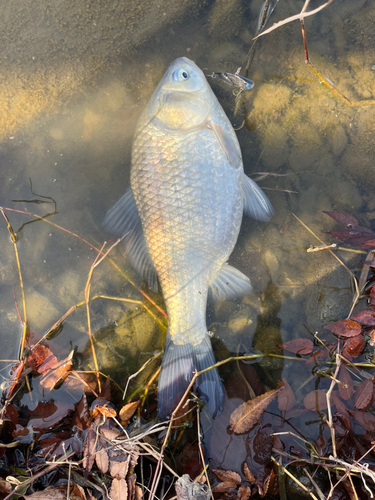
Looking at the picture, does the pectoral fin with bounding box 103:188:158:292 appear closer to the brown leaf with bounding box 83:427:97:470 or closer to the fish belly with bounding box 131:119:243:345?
the fish belly with bounding box 131:119:243:345

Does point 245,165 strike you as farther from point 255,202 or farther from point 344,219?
point 344,219

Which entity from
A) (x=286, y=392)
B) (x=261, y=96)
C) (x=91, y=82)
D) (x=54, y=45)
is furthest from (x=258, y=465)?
(x=54, y=45)

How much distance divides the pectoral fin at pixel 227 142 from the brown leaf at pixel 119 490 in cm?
Answer: 217

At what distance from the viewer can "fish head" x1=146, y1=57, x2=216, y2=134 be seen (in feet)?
7.04

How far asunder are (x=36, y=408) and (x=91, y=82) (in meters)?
2.62

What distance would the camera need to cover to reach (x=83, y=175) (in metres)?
2.63

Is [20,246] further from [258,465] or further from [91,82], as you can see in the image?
[258,465]

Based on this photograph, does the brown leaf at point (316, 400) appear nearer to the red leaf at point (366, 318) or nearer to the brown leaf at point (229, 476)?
the red leaf at point (366, 318)

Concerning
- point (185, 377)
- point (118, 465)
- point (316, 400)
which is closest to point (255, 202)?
point (185, 377)

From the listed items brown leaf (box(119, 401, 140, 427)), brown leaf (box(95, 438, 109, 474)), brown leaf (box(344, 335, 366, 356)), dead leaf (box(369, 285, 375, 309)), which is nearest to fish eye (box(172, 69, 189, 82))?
dead leaf (box(369, 285, 375, 309))

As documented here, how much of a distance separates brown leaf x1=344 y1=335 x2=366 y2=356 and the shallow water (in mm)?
259

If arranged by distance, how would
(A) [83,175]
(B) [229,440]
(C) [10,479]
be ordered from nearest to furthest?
(C) [10,479] < (B) [229,440] < (A) [83,175]

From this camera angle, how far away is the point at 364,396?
209cm

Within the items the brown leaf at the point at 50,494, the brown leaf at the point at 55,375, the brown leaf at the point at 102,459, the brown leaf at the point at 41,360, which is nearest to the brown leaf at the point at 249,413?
the brown leaf at the point at 102,459
